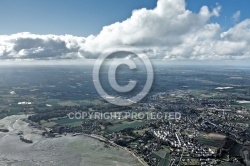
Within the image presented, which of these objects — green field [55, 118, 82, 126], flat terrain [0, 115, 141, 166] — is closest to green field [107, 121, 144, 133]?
flat terrain [0, 115, 141, 166]

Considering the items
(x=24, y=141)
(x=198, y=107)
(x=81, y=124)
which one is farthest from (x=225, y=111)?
(x=24, y=141)

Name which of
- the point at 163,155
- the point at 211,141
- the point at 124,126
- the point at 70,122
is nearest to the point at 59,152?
the point at 163,155

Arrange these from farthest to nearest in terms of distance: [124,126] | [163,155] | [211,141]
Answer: [124,126], [211,141], [163,155]

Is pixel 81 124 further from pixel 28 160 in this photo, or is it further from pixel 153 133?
pixel 28 160

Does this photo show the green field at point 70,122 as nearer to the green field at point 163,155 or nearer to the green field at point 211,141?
the green field at point 163,155

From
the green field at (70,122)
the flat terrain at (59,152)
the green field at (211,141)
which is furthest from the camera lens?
the green field at (70,122)

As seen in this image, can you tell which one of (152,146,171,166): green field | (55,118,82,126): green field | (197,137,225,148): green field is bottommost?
(55,118,82,126): green field

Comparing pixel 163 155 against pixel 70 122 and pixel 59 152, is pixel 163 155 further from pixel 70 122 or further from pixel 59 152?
pixel 70 122

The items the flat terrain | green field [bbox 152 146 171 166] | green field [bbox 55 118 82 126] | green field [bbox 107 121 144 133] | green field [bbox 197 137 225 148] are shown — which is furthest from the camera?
green field [bbox 55 118 82 126]

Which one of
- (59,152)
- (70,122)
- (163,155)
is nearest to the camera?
(163,155)

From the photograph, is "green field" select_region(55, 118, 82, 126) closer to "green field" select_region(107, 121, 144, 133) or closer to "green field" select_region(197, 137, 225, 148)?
"green field" select_region(107, 121, 144, 133)

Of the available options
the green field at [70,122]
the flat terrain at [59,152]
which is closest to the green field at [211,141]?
the flat terrain at [59,152]
